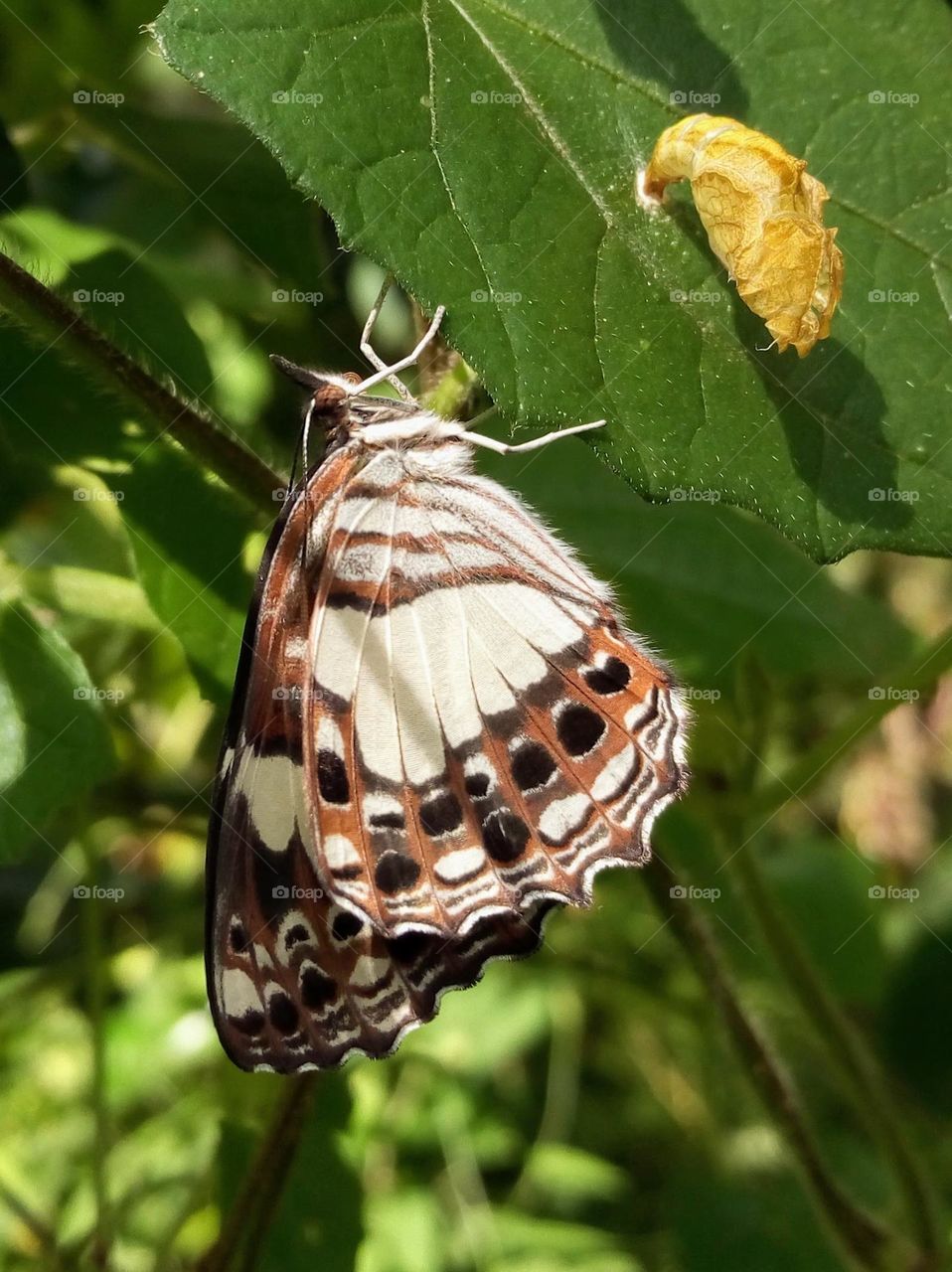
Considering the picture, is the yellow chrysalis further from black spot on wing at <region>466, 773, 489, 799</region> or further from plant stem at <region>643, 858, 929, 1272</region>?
plant stem at <region>643, 858, 929, 1272</region>

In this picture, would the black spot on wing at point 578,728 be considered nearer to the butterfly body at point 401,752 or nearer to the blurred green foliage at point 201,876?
the butterfly body at point 401,752

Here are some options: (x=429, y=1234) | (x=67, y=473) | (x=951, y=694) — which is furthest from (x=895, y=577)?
(x=67, y=473)

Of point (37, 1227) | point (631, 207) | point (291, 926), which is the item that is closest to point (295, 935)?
point (291, 926)

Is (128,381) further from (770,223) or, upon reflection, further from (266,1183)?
(266,1183)

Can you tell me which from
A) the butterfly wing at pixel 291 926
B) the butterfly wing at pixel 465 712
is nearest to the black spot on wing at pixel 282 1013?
the butterfly wing at pixel 291 926

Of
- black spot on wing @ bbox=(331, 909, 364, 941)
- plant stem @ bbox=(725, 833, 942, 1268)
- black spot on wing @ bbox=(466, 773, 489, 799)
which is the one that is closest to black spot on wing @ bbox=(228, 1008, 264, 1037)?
black spot on wing @ bbox=(331, 909, 364, 941)

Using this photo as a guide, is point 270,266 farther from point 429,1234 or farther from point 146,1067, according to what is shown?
point 429,1234
